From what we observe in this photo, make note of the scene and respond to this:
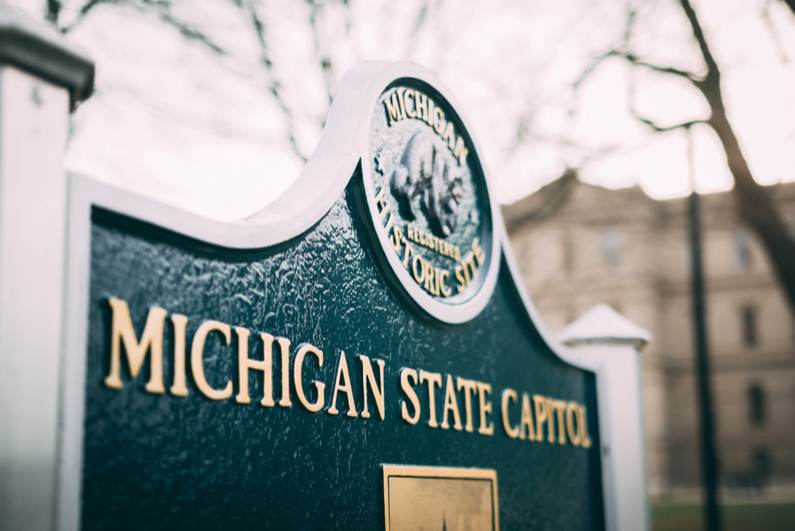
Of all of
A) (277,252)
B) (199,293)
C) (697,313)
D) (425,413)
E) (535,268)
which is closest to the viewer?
(199,293)

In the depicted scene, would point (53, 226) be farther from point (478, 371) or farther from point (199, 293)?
point (478, 371)

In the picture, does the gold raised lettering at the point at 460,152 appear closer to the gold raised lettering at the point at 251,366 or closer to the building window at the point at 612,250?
the gold raised lettering at the point at 251,366

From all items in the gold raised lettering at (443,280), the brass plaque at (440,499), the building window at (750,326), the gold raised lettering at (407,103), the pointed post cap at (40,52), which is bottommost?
the brass plaque at (440,499)

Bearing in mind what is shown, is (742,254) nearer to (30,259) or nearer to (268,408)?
(268,408)

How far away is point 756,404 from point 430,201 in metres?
37.5

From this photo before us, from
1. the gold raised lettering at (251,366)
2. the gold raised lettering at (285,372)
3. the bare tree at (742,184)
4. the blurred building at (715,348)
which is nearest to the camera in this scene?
the gold raised lettering at (251,366)

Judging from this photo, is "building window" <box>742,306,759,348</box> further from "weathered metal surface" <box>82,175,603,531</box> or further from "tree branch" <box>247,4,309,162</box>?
"weathered metal surface" <box>82,175,603,531</box>

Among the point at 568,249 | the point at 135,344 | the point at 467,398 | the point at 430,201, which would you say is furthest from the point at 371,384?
the point at 568,249

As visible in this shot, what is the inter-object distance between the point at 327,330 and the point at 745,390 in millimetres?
37739

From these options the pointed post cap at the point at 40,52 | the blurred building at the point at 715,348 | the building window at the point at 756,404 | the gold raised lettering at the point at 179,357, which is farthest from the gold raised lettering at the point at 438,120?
the building window at the point at 756,404

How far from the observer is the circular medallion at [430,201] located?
2.44m

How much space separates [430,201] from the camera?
8.63 ft

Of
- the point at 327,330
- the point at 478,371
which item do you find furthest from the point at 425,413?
the point at 327,330

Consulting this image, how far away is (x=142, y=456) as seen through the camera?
1504 millimetres
